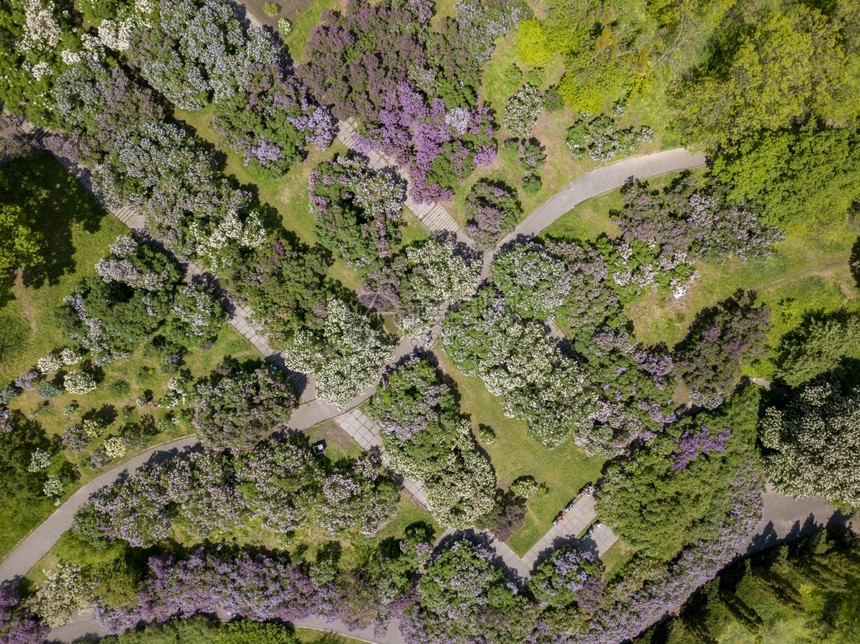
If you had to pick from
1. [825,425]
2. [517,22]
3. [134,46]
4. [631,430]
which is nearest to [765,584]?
[825,425]

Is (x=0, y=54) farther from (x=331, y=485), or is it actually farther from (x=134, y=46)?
(x=331, y=485)

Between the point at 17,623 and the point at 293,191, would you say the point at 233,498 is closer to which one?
the point at 17,623

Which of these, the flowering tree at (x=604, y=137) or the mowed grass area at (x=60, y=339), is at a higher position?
the mowed grass area at (x=60, y=339)

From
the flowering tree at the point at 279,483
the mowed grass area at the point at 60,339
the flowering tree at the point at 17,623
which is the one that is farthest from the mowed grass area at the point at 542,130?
the flowering tree at the point at 17,623

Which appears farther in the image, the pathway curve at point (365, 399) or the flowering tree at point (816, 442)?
the pathway curve at point (365, 399)

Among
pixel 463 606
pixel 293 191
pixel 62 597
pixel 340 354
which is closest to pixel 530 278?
pixel 340 354

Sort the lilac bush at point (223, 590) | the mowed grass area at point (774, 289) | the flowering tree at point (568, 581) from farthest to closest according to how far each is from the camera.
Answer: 1. the mowed grass area at point (774, 289)
2. the flowering tree at point (568, 581)
3. the lilac bush at point (223, 590)

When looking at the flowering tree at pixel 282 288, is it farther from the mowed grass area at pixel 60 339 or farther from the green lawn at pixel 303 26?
the green lawn at pixel 303 26
